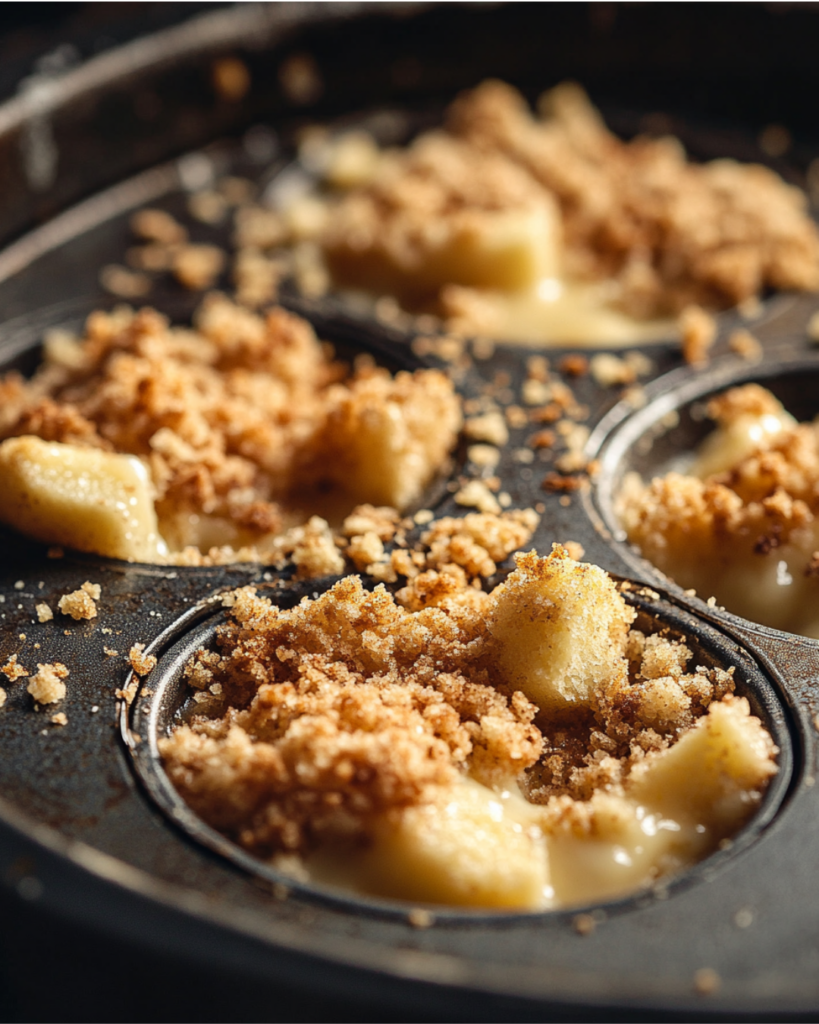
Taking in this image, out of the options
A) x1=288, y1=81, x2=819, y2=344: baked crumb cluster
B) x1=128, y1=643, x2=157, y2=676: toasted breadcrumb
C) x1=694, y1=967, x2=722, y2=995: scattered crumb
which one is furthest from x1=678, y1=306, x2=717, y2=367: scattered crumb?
x1=694, y1=967, x2=722, y2=995: scattered crumb

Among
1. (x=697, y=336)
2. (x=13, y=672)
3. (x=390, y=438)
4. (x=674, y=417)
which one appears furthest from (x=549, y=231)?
(x=13, y=672)

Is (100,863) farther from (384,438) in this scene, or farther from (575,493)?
(575,493)

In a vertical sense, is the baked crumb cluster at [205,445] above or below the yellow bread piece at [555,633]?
above

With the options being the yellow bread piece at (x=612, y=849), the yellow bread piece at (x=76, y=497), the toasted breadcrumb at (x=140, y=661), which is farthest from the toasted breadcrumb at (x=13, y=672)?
the yellow bread piece at (x=612, y=849)

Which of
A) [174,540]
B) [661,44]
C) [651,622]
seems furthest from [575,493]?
[661,44]

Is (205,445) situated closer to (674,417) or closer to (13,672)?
(13,672)

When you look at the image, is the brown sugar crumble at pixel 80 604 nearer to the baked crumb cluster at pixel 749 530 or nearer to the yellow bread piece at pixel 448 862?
the yellow bread piece at pixel 448 862

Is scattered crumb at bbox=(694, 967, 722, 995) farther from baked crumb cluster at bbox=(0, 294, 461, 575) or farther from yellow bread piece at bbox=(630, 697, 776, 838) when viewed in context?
baked crumb cluster at bbox=(0, 294, 461, 575)
